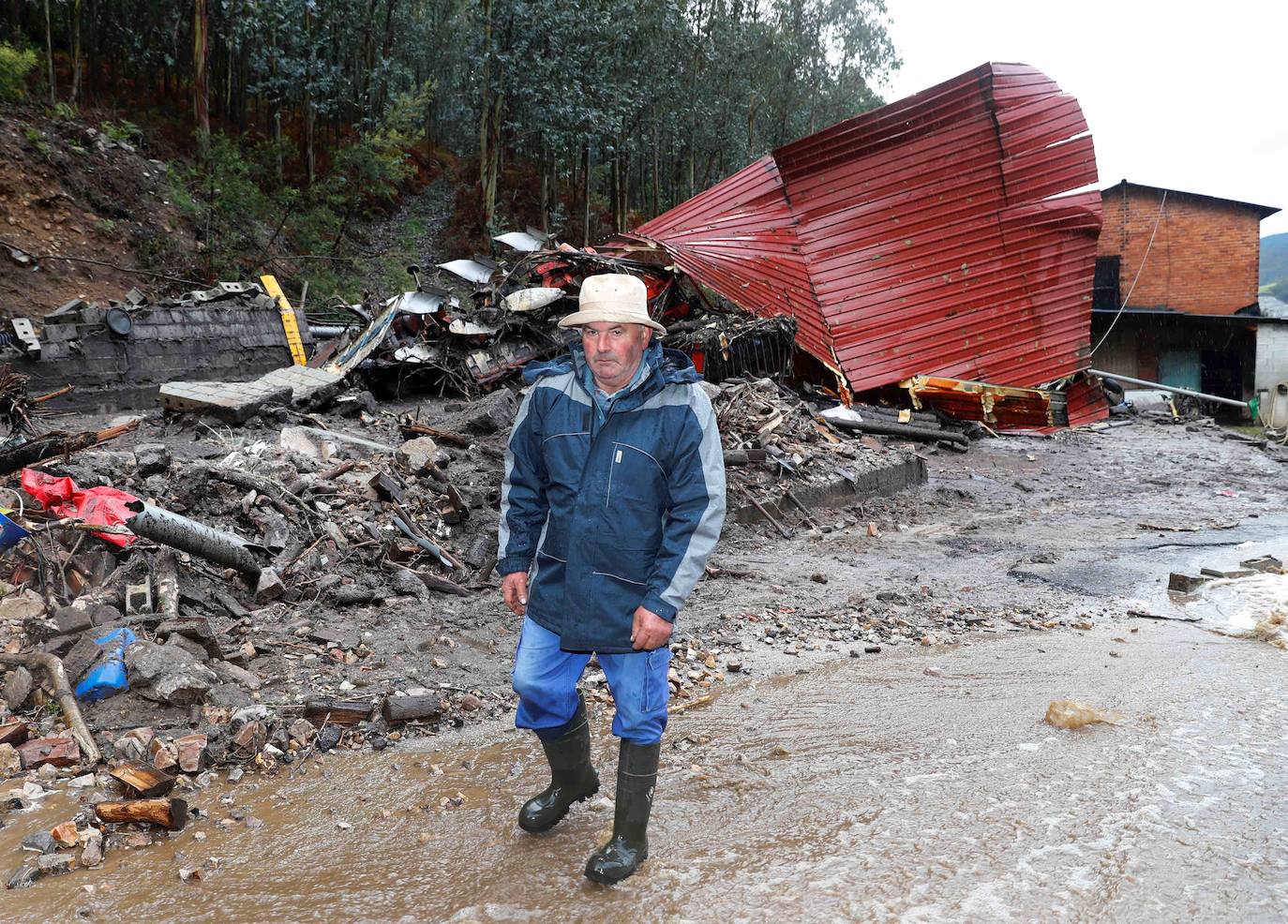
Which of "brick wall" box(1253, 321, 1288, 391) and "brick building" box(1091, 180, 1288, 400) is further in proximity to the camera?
"brick building" box(1091, 180, 1288, 400)

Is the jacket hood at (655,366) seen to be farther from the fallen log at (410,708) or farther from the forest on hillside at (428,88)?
the forest on hillside at (428,88)

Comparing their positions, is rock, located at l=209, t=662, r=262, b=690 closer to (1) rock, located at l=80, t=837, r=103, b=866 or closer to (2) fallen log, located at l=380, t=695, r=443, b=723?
(2) fallen log, located at l=380, t=695, r=443, b=723

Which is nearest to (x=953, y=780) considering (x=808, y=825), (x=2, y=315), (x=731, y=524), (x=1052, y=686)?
(x=808, y=825)

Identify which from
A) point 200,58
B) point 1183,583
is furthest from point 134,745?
point 200,58

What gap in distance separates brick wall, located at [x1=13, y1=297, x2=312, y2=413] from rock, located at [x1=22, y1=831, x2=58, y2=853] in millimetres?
9487

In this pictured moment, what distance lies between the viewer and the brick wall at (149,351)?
35.4 feet

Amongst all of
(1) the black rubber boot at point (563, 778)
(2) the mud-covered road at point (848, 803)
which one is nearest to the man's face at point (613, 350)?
(1) the black rubber boot at point (563, 778)

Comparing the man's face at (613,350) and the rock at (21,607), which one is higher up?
the man's face at (613,350)

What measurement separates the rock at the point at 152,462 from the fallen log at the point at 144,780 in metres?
4.09

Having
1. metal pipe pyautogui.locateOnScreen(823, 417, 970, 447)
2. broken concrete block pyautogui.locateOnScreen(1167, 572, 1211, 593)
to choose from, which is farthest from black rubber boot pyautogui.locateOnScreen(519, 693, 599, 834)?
metal pipe pyautogui.locateOnScreen(823, 417, 970, 447)

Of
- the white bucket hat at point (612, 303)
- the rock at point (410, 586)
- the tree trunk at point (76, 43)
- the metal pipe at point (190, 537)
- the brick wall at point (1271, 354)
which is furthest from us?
the brick wall at point (1271, 354)

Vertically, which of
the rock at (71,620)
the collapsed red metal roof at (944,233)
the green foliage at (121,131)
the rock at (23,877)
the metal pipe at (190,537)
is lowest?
the rock at (23,877)

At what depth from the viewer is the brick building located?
2339 centimetres

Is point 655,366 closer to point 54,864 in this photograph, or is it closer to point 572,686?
point 572,686
